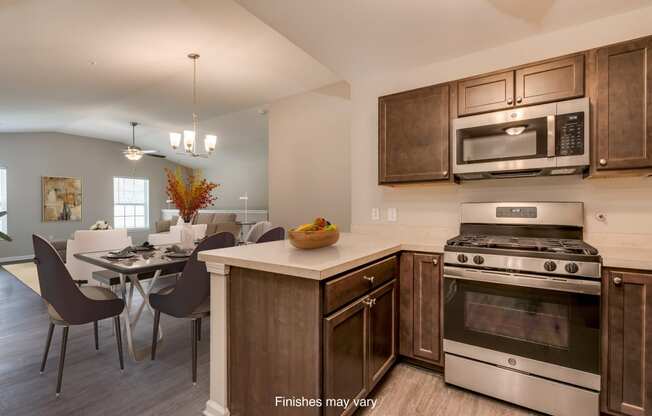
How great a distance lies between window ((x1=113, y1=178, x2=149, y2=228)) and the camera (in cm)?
861

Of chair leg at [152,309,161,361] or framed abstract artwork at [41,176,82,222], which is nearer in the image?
chair leg at [152,309,161,361]

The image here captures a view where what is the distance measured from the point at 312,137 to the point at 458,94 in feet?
8.82

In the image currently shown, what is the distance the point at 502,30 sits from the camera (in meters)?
2.11

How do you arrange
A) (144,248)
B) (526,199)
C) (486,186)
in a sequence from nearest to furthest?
(526,199)
(486,186)
(144,248)

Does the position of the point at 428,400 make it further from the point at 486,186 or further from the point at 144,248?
the point at 144,248

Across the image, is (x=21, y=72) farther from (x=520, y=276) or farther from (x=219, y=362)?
(x=520, y=276)

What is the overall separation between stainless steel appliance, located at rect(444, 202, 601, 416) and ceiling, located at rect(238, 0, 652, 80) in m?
1.19

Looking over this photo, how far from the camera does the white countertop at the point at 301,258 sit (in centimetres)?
137

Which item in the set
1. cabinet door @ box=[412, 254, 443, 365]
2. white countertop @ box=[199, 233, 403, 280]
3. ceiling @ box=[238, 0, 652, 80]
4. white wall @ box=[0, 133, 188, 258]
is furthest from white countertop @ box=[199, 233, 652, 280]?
white wall @ box=[0, 133, 188, 258]

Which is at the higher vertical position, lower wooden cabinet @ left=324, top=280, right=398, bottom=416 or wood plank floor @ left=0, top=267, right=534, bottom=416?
lower wooden cabinet @ left=324, top=280, right=398, bottom=416

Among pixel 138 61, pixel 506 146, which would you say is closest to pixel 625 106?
pixel 506 146

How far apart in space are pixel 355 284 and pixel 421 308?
31.5 inches

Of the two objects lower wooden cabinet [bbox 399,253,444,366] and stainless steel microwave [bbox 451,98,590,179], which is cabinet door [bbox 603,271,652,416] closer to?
stainless steel microwave [bbox 451,98,590,179]

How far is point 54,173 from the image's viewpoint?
7309mm
